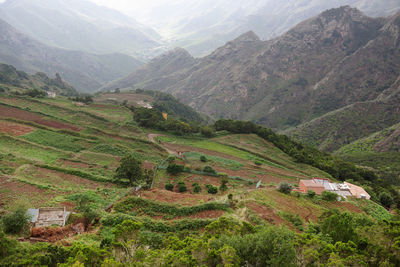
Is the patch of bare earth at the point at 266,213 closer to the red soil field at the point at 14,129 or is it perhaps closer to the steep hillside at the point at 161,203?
the steep hillside at the point at 161,203

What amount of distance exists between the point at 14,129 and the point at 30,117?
35.0 feet

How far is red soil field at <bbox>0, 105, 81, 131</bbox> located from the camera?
6088 centimetres

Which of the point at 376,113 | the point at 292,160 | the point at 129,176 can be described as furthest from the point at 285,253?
the point at 376,113

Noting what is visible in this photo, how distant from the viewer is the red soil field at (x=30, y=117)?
60875 millimetres

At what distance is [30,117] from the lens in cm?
6322

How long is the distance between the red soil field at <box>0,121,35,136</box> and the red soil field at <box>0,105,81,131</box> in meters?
4.69

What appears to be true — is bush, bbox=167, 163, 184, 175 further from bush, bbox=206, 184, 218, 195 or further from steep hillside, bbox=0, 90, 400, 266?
bush, bbox=206, 184, 218, 195

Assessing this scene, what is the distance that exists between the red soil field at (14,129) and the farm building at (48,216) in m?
37.4

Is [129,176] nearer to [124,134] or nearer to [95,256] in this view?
[95,256]

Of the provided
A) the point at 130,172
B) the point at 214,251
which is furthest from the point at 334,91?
the point at 214,251

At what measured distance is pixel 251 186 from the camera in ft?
141

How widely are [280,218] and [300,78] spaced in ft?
582

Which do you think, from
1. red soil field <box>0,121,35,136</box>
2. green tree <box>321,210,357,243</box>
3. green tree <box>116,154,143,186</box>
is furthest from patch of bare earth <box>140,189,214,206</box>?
red soil field <box>0,121,35,136</box>

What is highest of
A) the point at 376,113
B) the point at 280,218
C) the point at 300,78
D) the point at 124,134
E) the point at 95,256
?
the point at 300,78
